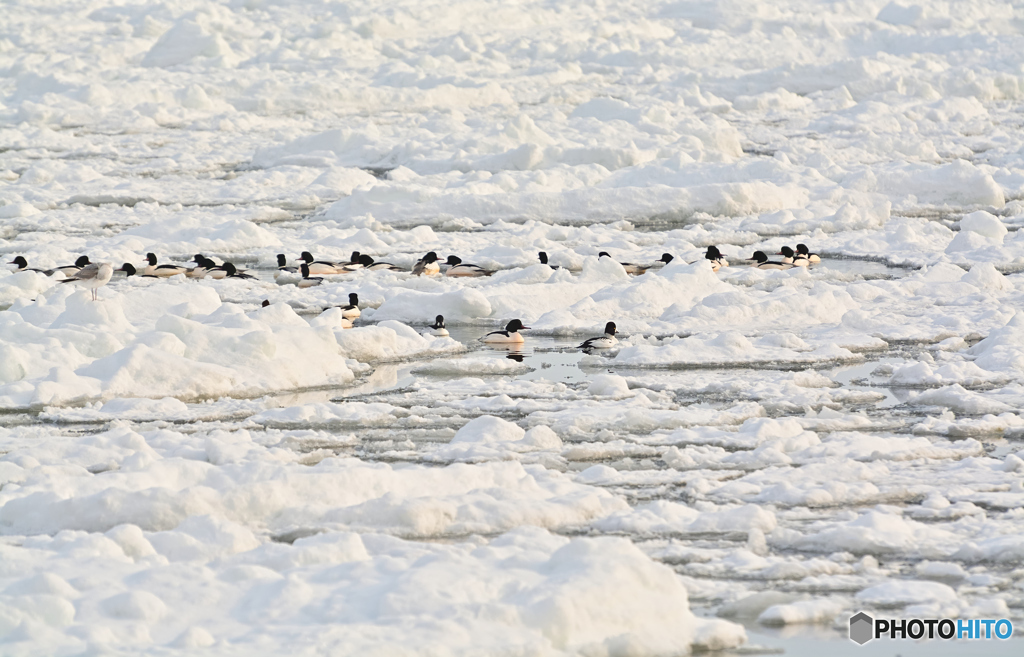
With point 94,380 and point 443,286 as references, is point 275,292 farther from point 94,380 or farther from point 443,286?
point 94,380

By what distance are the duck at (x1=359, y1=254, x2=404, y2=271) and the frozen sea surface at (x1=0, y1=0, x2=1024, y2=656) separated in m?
0.17

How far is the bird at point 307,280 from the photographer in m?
14.9

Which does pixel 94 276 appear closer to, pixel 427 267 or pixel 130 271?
pixel 130 271

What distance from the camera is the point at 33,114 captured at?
105 ft

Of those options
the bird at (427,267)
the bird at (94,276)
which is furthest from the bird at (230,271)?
the bird at (94,276)

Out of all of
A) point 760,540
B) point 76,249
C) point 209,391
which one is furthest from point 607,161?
point 760,540

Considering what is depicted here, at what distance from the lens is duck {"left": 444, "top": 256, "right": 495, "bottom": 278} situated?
15.4 m

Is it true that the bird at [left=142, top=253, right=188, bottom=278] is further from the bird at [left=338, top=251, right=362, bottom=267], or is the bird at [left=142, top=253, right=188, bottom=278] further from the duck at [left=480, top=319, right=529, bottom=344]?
the duck at [left=480, top=319, right=529, bottom=344]

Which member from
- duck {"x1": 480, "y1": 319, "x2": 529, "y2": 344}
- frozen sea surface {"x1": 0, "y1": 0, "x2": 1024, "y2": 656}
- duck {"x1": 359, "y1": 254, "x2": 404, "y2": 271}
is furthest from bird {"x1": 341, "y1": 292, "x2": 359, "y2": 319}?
duck {"x1": 359, "y1": 254, "x2": 404, "y2": 271}

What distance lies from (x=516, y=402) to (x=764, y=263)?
24.0ft

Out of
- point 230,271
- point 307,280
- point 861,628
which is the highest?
point 230,271

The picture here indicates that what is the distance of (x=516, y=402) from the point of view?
8.91 meters

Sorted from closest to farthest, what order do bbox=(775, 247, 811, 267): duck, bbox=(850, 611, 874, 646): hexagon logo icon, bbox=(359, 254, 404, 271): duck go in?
bbox=(850, 611, 874, 646): hexagon logo icon < bbox=(775, 247, 811, 267): duck < bbox=(359, 254, 404, 271): duck

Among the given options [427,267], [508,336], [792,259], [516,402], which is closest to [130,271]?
[427,267]
